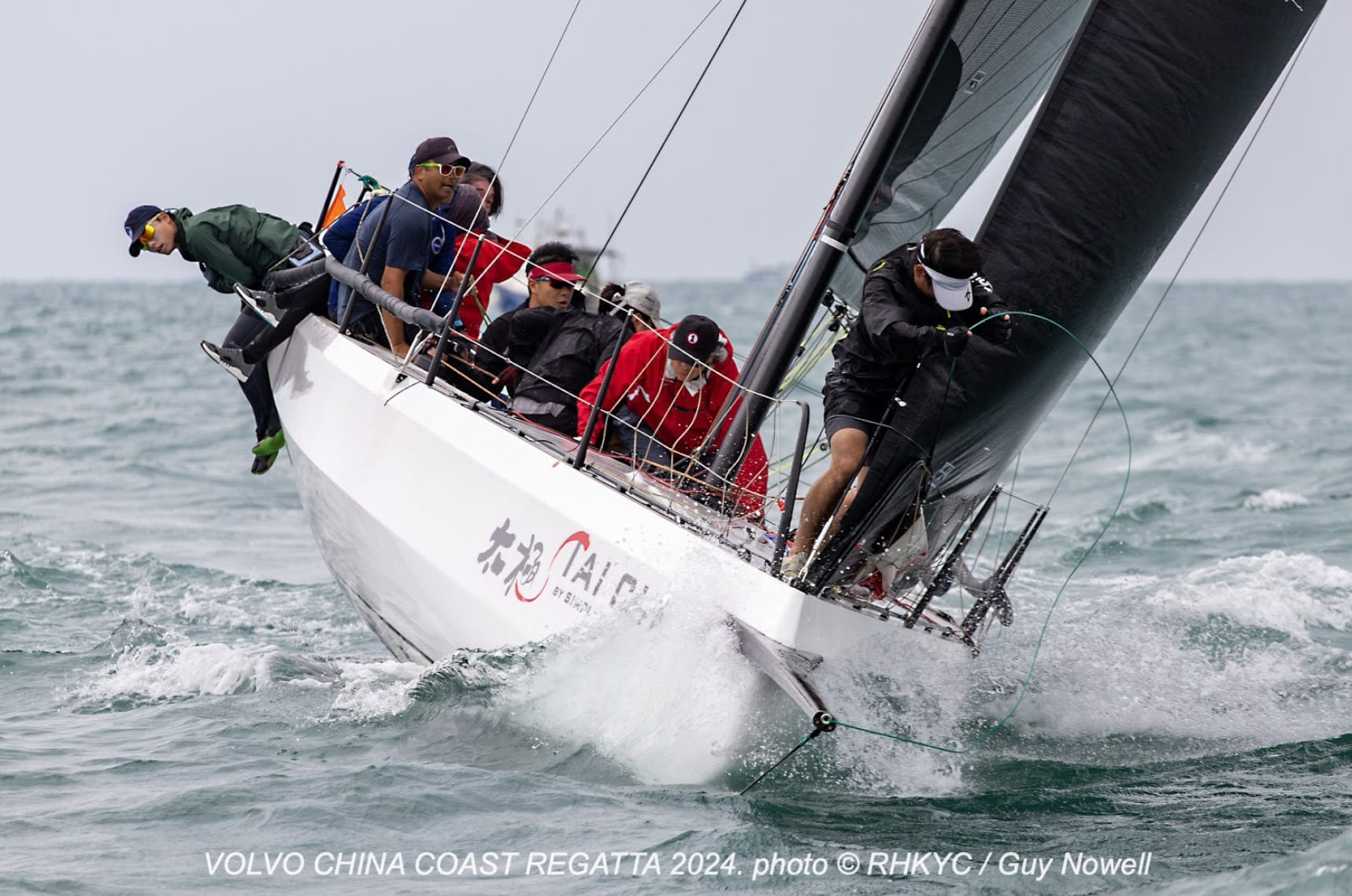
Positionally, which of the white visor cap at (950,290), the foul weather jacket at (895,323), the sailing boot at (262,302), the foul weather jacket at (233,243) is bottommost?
the sailing boot at (262,302)

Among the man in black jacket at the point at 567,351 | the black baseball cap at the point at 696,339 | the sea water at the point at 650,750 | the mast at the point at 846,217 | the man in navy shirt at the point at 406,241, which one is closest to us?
the sea water at the point at 650,750

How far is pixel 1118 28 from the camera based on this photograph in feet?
14.8

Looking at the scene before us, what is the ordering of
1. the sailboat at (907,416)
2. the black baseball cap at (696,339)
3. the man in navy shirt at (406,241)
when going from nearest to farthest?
the sailboat at (907,416), the black baseball cap at (696,339), the man in navy shirt at (406,241)

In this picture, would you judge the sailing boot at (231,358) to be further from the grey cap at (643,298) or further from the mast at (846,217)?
the mast at (846,217)

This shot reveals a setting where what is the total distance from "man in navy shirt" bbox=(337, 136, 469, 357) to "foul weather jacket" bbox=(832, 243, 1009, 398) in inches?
87.3

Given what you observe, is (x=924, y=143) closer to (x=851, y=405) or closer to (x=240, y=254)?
(x=851, y=405)

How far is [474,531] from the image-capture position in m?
5.18

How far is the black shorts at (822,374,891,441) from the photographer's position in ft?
15.3

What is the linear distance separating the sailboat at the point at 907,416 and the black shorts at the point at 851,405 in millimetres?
178

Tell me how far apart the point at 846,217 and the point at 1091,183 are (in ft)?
→ 3.07

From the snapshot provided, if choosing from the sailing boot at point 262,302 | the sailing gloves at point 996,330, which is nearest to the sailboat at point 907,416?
the sailing gloves at point 996,330

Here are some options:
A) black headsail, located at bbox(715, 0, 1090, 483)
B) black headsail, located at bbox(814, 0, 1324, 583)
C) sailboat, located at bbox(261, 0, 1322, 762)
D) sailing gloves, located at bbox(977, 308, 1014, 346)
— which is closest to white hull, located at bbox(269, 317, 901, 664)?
sailboat, located at bbox(261, 0, 1322, 762)

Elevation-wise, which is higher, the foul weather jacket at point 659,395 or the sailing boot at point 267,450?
the foul weather jacket at point 659,395

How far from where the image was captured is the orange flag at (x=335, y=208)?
7.32 m
